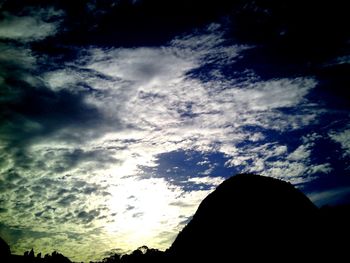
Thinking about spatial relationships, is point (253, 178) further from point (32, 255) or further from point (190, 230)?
point (32, 255)

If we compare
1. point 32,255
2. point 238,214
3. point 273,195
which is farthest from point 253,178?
point 32,255

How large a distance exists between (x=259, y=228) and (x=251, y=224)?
14.2 inches

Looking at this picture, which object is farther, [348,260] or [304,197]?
[304,197]

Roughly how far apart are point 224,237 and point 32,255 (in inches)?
967

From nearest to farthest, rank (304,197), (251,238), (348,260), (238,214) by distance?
1. (348,260)
2. (251,238)
3. (238,214)
4. (304,197)

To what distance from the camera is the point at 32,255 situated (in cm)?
2597

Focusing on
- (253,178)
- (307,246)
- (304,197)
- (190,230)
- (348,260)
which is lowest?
(348,260)

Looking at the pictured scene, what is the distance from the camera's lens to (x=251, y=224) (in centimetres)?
1065

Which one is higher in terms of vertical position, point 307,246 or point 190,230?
point 190,230

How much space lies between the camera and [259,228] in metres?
10.4

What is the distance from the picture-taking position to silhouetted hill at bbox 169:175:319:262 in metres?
9.91

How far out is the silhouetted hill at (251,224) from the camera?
9906 millimetres

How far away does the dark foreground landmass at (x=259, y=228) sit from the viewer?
9781mm

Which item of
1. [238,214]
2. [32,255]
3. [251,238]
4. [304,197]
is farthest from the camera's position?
[32,255]
